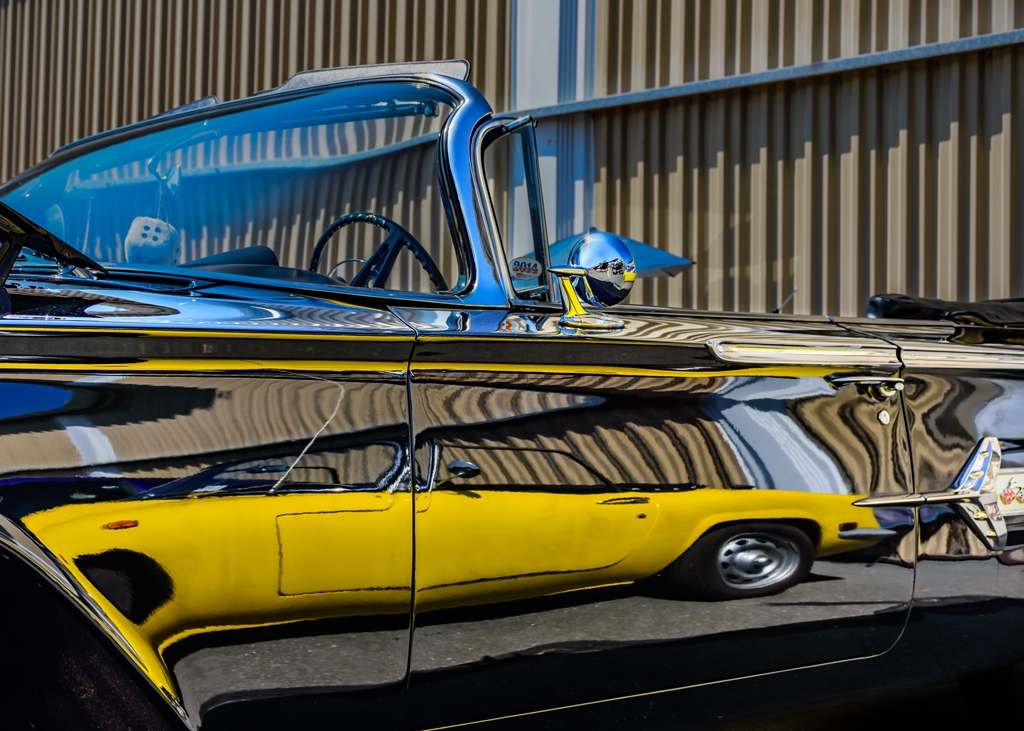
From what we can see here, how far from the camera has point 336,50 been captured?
8109 mm

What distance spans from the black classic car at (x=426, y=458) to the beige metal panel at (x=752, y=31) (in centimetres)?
442

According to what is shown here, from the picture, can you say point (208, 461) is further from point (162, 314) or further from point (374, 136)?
point (374, 136)

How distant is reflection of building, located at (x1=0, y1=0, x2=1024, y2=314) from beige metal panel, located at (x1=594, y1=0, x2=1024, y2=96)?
0.04ft

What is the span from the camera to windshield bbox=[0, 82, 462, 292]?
1.86m

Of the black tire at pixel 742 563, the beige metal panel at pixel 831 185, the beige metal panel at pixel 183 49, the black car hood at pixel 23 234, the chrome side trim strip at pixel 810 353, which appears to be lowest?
the black tire at pixel 742 563

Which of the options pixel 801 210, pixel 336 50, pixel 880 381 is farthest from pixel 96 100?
pixel 880 381

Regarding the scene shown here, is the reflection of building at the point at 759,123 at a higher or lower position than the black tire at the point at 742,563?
higher

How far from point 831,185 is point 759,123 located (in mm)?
701

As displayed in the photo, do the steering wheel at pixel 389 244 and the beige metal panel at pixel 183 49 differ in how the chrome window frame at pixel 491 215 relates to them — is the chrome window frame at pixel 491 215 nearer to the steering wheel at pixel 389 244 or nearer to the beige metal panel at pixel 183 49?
the steering wheel at pixel 389 244

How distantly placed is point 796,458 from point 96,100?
383 inches

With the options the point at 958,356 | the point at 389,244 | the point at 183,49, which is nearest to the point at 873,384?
the point at 958,356

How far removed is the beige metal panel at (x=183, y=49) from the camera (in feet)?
25.1

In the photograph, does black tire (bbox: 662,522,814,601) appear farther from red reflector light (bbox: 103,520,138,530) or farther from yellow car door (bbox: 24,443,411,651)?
red reflector light (bbox: 103,520,138,530)

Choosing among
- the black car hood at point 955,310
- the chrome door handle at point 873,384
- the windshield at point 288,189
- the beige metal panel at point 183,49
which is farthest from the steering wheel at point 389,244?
the beige metal panel at point 183,49
